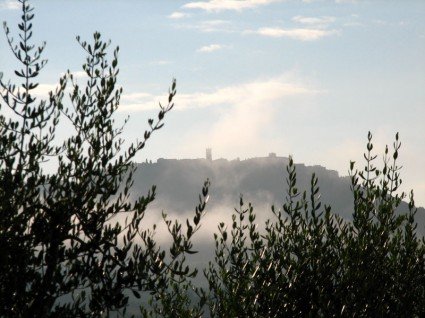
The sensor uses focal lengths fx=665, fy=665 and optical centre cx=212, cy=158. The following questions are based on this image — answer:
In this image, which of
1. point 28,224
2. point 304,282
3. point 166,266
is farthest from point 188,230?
point 304,282

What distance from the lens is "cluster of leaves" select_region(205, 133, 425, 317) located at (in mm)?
14219

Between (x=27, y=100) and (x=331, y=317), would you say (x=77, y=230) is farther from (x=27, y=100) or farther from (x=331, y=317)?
(x=331, y=317)

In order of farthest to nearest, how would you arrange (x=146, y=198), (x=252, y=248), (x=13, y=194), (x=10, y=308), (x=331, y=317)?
(x=252, y=248) < (x=331, y=317) < (x=146, y=198) < (x=13, y=194) < (x=10, y=308)

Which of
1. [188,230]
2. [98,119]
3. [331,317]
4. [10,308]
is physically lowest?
[331,317]

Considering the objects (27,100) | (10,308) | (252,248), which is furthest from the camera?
(252,248)

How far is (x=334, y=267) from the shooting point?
14.7m

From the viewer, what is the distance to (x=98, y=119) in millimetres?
12047

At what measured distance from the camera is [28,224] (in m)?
10.5

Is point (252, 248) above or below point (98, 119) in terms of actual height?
below

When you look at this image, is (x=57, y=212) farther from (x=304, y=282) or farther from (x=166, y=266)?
(x=304, y=282)

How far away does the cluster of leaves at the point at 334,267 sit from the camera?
14219 millimetres

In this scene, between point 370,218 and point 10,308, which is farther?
point 370,218

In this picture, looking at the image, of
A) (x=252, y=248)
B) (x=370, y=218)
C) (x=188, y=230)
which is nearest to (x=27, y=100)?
(x=188, y=230)

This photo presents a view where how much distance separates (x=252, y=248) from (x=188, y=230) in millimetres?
5631
